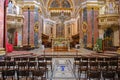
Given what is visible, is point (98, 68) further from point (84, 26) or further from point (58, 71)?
point (84, 26)

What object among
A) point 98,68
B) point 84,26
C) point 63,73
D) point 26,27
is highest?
point 84,26

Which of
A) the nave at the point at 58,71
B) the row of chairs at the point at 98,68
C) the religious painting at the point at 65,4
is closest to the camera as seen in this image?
the row of chairs at the point at 98,68

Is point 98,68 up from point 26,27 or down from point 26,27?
down

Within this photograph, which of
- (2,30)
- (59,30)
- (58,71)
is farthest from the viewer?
(59,30)

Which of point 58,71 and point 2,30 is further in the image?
point 2,30

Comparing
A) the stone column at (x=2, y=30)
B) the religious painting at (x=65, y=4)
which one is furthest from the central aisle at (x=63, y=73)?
the religious painting at (x=65, y=4)

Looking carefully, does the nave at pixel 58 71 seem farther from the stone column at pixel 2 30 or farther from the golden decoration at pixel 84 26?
the golden decoration at pixel 84 26

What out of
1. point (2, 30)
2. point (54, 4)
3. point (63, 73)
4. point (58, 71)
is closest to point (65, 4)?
point (54, 4)

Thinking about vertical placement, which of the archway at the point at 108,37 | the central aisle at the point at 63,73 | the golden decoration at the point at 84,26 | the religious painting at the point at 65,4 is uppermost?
the religious painting at the point at 65,4

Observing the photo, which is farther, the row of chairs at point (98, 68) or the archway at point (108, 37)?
the archway at point (108, 37)

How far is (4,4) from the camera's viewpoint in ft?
44.8

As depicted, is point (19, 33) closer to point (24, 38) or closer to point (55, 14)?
point (24, 38)

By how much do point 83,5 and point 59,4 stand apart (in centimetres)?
1490

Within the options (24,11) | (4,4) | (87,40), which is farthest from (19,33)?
(4,4)
